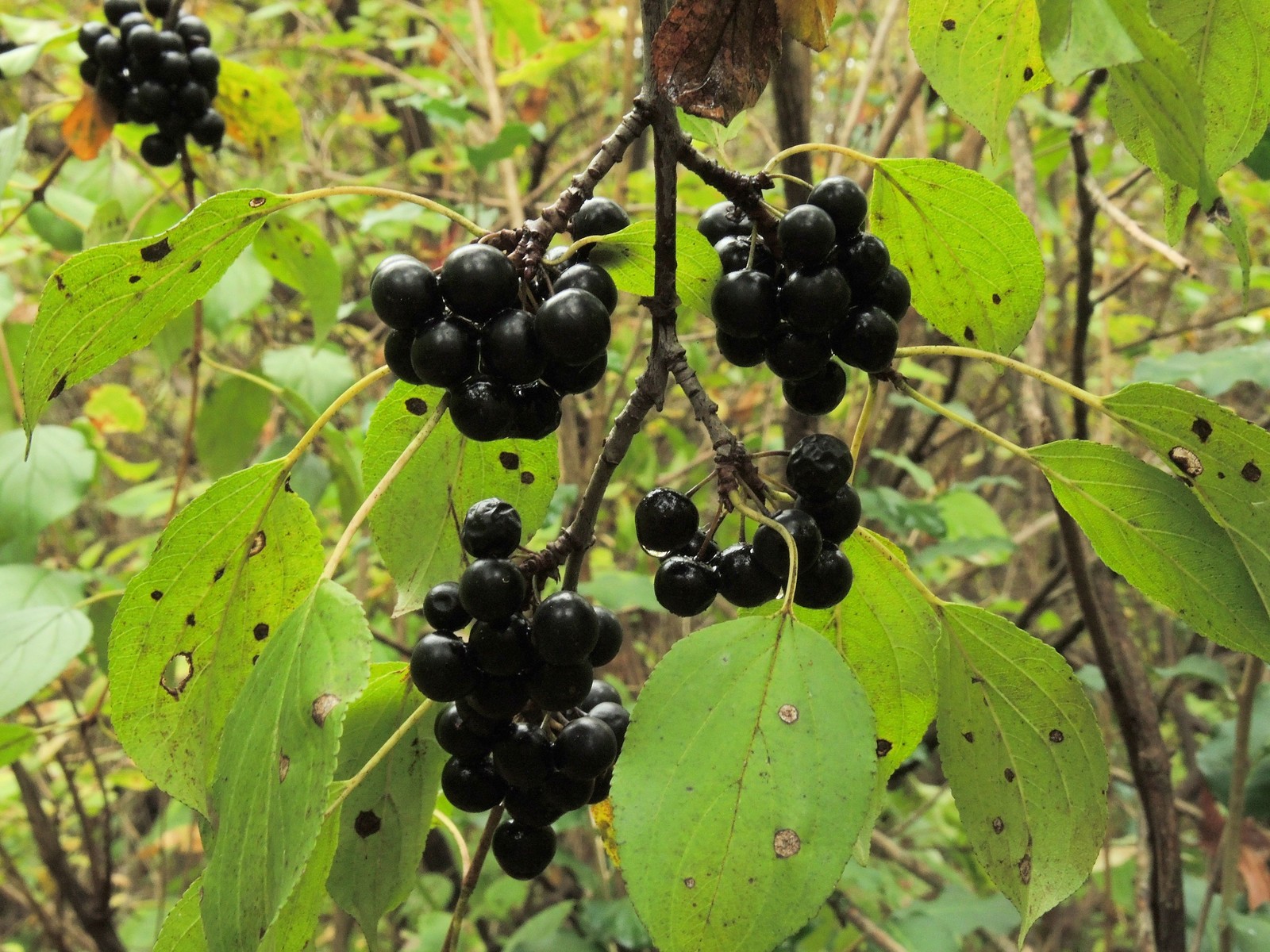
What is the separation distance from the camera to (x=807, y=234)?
0.59 m

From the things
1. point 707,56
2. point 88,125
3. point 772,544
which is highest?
point 707,56

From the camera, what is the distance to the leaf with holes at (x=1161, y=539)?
629 millimetres

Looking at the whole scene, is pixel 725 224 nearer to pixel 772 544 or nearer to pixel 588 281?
pixel 588 281

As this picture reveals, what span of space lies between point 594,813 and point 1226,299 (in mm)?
3997

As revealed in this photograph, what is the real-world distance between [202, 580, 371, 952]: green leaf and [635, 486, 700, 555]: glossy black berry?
188mm

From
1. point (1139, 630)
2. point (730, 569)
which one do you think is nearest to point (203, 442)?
point (730, 569)

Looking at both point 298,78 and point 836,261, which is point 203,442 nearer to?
point 836,261

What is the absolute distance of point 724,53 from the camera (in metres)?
0.58

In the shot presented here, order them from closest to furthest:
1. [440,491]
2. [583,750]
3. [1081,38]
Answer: [1081,38]
[583,750]
[440,491]

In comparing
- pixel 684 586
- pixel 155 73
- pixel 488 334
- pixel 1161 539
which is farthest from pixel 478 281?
pixel 155 73

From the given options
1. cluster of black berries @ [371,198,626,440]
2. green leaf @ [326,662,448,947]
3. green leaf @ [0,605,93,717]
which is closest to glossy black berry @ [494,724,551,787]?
green leaf @ [326,662,448,947]

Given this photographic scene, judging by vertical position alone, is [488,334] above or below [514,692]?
above

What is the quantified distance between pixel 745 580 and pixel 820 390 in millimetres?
147

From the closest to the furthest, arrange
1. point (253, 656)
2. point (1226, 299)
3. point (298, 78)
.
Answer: point (253, 656) < point (298, 78) < point (1226, 299)
